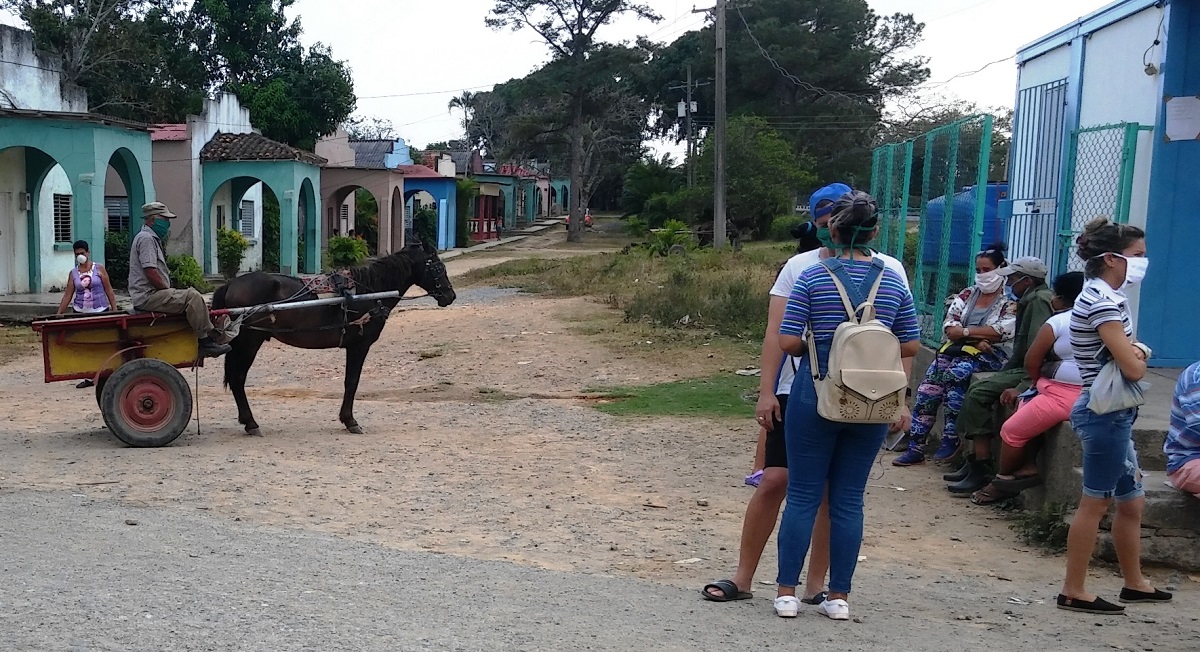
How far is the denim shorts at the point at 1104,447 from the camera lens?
4.82m

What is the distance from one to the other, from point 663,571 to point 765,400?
53.1 inches

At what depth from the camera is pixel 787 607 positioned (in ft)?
15.1

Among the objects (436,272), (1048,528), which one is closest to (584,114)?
(436,272)

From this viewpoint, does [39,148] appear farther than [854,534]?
Yes

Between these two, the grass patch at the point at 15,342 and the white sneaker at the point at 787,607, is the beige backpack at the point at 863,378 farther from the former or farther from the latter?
the grass patch at the point at 15,342

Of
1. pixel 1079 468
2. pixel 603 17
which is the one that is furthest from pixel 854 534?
pixel 603 17

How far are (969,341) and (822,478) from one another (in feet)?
12.5

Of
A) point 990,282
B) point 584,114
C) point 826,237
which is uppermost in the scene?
point 584,114

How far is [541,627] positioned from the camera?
4344 mm

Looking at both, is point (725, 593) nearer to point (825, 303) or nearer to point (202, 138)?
point (825, 303)

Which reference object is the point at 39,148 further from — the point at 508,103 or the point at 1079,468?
the point at 508,103

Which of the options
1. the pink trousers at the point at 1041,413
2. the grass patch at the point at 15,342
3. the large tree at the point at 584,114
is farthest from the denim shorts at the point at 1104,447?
the large tree at the point at 584,114

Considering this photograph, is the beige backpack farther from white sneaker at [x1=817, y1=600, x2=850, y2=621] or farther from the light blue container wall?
the light blue container wall

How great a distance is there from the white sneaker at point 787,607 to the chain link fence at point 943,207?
4.60 m
